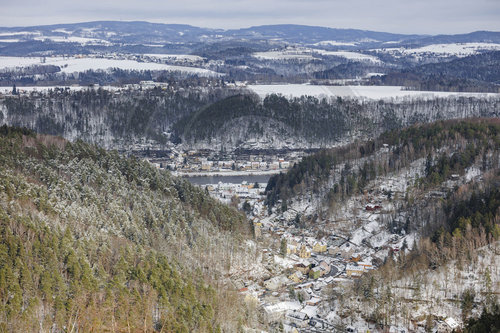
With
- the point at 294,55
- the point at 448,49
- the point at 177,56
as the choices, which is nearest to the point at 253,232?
the point at 294,55

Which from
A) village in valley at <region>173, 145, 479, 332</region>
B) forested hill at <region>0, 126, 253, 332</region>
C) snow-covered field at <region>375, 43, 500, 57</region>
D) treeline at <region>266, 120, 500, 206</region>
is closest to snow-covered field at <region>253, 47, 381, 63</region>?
snow-covered field at <region>375, 43, 500, 57</region>

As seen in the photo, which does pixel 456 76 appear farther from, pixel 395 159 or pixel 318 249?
pixel 318 249

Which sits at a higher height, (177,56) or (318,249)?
(177,56)

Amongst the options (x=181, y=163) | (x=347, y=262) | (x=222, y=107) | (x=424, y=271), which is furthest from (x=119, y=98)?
(x=424, y=271)

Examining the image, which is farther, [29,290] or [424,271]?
[424,271]

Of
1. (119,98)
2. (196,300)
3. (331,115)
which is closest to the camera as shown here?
(196,300)

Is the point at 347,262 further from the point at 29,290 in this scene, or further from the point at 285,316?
the point at 29,290
